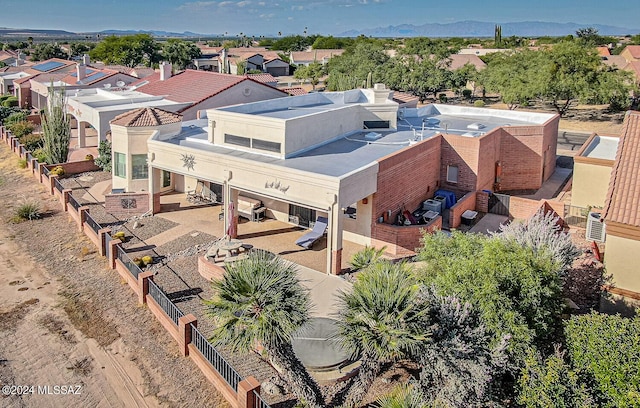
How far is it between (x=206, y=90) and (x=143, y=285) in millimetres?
26040

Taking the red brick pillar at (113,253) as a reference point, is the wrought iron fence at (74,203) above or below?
above

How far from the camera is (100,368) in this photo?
15.5 metres

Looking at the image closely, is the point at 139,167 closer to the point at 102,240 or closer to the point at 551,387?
the point at 102,240

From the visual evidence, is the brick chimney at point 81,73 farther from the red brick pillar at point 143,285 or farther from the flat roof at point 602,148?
the flat roof at point 602,148

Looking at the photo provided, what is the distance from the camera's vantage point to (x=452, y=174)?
30641 millimetres

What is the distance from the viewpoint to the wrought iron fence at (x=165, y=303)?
55.6 feet

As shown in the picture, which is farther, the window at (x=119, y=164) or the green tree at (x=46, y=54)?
the green tree at (x=46, y=54)

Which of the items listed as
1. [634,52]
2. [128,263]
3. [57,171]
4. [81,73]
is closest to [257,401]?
[128,263]

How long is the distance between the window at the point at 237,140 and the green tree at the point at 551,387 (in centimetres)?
1786

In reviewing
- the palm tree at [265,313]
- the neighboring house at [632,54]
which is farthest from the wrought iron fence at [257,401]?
the neighboring house at [632,54]

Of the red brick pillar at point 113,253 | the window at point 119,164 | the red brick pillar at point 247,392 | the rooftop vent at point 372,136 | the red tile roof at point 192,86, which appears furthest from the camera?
the red tile roof at point 192,86

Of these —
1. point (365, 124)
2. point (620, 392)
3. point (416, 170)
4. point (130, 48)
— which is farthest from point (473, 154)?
point (130, 48)

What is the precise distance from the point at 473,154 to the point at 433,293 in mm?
18199

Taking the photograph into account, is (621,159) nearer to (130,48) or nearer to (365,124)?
(365,124)
